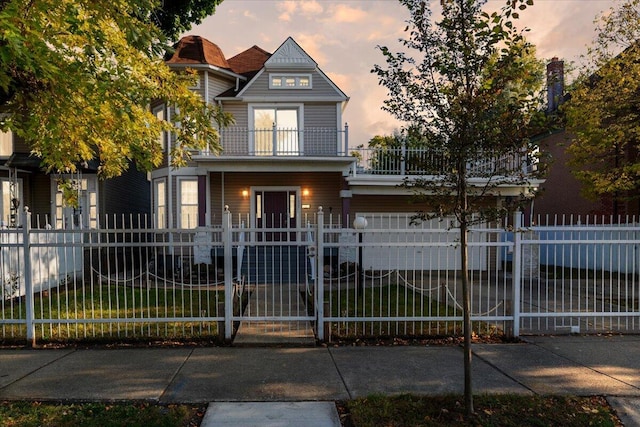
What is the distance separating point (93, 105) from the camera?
15.0 ft

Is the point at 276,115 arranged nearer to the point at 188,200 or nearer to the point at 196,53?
the point at 196,53

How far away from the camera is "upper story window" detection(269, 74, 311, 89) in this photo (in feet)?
47.4

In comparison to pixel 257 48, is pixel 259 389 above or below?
below

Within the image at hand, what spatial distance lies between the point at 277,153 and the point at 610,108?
11306 mm

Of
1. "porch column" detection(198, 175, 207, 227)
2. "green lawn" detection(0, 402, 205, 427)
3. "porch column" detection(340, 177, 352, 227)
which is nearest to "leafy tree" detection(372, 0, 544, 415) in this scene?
"green lawn" detection(0, 402, 205, 427)

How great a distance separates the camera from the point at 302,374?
4.30m

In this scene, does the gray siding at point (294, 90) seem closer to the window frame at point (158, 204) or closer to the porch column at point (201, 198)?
the porch column at point (201, 198)

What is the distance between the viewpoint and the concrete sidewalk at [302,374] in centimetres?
371

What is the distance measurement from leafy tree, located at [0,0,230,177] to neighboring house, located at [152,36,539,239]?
754 cm

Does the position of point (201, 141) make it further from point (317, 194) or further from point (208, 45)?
point (208, 45)

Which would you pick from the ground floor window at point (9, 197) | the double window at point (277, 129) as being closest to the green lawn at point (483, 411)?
the double window at point (277, 129)

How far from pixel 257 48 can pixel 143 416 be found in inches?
700

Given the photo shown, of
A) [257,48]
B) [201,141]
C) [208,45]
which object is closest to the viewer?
[201,141]

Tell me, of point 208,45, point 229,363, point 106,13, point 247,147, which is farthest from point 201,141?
point 208,45
